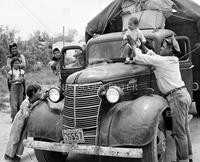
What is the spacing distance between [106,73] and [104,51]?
→ 144 centimetres

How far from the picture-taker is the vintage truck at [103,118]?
4.28m

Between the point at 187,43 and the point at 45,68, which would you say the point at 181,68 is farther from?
the point at 45,68

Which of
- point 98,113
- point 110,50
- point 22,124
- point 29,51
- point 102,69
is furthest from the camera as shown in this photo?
point 29,51

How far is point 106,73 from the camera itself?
488 cm

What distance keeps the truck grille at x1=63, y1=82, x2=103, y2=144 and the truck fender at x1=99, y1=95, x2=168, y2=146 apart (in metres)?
0.14

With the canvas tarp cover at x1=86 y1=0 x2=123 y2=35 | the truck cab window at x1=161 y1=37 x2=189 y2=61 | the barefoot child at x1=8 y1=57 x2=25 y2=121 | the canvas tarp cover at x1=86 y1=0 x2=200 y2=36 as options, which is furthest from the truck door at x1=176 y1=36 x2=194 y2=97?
the barefoot child at x1=8 y1=57 x2=25 y2=121

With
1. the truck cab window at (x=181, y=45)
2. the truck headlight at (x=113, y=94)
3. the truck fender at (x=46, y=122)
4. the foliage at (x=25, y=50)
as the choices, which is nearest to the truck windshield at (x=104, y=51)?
the truck cab window at (x=181, y=45)

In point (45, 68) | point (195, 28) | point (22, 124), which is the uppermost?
point (195, 28)

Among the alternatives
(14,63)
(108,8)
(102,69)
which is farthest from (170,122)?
(14,63)

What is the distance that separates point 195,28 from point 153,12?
40.6 inches

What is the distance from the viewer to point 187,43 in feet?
21.0

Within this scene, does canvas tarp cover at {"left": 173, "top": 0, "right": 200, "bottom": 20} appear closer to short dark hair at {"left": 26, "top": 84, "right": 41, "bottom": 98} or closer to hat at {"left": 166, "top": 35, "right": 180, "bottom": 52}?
hat at {"left": 166, "top": 35, "right": 180, "bottom": 52}

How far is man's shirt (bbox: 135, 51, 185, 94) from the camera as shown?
4965 millimetres

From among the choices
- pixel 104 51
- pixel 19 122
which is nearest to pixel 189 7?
pixel 104 51
